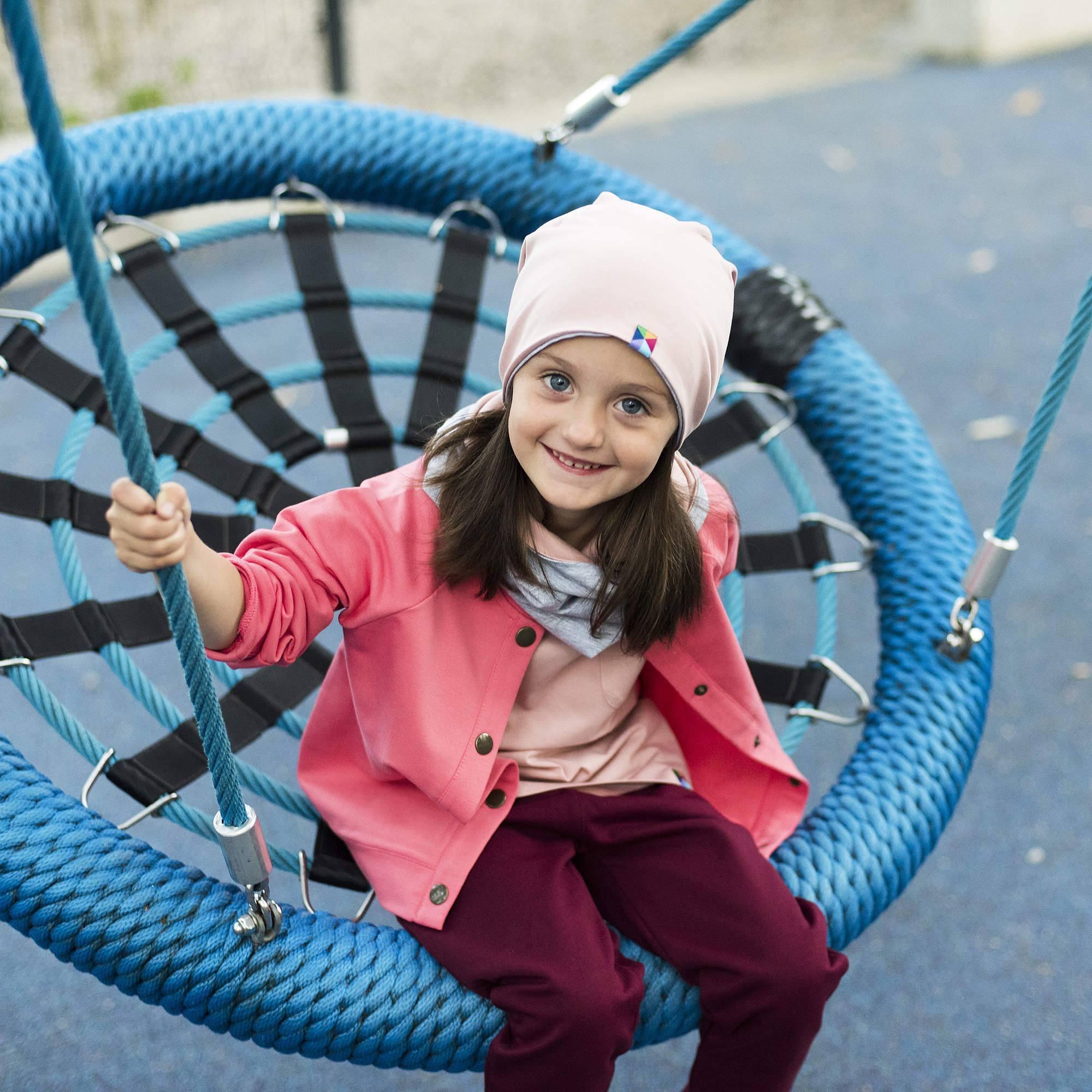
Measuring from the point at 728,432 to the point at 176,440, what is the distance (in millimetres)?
653

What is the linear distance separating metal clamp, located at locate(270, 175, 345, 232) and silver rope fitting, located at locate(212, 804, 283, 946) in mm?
887

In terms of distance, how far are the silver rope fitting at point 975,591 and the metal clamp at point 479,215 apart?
730mm

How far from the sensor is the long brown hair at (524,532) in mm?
956

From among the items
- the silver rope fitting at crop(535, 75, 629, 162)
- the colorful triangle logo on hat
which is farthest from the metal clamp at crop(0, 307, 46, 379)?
the colorful triangle logo on hat

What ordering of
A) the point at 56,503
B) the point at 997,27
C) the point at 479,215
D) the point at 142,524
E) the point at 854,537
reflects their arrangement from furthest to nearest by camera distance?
the point at 997,27 < the point at 479,215 < the point at 854,537 < the point at 56,503 < the point at 142,524

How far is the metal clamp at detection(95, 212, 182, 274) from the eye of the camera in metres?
1.46

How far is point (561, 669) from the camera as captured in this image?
1.04 metres

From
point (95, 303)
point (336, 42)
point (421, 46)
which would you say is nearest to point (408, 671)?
point (95, 303)

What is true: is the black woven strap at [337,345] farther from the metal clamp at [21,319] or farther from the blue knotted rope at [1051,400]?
the blue knotted rope at [1051,400]

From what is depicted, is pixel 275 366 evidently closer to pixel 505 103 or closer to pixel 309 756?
pixel 309 756

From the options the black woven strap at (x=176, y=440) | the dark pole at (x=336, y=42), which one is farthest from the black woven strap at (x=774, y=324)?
the dark pole at (x=336, y=42)

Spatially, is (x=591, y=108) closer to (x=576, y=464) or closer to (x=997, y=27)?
(x=576, y=464)

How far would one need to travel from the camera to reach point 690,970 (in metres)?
0.98

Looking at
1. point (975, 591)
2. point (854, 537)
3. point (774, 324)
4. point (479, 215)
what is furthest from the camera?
point (479, 215)
